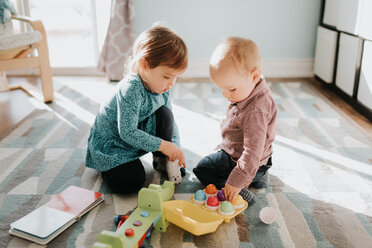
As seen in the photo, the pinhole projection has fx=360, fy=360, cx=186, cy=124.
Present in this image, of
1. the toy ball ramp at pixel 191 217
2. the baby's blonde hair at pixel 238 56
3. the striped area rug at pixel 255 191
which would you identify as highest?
the baby's blonde hair at pixel 238 56

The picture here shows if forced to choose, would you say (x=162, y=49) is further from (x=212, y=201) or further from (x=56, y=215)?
(x=56, y=215)

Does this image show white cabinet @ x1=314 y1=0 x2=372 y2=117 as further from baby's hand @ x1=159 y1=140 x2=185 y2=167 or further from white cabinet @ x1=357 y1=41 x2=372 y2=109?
baby's hand @ x1=159 y1=140 x2=185 y2=167

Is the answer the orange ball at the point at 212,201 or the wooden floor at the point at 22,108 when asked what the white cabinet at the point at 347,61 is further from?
the orange ball at the point at 212,201

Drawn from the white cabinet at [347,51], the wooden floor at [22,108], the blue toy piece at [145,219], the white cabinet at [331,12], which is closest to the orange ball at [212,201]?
the blue toy piece at [145,219]

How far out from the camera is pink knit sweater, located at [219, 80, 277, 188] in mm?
1042

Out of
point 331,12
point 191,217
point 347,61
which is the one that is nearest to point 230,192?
point 191,217

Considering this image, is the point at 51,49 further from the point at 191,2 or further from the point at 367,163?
the point at 367,163

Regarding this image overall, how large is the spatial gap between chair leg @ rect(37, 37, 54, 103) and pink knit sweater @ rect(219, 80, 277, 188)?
1.35 meters

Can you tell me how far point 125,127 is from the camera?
3.71 ft

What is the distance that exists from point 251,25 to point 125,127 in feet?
6.21

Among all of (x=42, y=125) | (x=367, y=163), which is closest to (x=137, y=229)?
(x=367, y=163)

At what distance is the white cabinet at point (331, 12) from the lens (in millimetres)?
2344

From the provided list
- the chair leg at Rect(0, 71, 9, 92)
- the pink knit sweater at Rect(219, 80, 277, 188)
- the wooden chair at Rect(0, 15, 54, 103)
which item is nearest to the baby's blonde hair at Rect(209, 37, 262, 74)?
the pink knit sweater at Rect(219, 80, 277, 188)

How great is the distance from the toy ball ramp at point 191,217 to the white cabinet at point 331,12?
1843 mm
